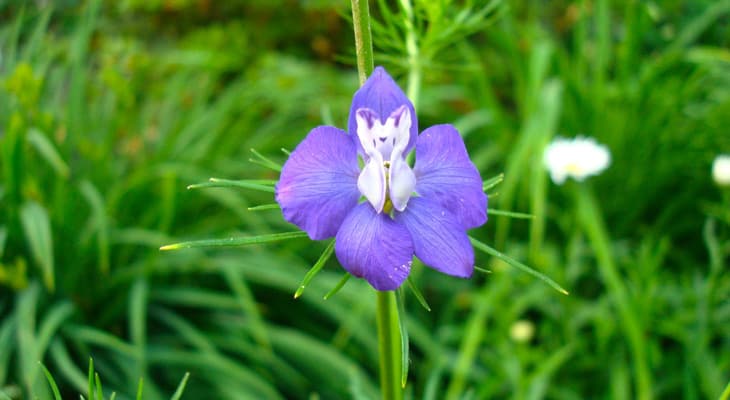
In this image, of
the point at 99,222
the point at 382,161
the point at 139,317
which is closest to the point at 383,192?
the point at 382,161

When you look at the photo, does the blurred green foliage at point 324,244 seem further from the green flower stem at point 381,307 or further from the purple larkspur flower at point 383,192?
the purple larkspur flower at point 383,192

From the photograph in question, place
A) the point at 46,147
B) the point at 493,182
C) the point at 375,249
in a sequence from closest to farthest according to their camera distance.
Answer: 1. the point at 375,249
2. the point at 493,182
3. the point at 46,147

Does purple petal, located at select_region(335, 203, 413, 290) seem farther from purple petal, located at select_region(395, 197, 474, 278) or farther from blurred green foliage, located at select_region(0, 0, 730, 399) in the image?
blurred green foliage, located at select_region(0, 0, 730, 399)

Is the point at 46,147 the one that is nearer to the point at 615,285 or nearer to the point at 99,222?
the point at 99,222

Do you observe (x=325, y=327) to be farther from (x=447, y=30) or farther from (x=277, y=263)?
(x=447, y=30)

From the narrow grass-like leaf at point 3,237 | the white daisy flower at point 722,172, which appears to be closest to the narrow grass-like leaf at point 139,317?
the narrow grass-like leaf at point 3,237

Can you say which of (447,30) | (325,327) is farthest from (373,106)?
(325,327)
